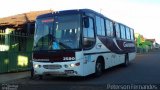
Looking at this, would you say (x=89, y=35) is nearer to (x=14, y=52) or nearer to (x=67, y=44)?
(x=67, y=44)

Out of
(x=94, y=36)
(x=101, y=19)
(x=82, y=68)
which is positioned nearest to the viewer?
(x=82, y=68)

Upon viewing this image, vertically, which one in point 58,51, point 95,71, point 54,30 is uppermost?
point 54,30

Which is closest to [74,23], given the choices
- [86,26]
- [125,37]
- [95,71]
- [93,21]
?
[86,26]

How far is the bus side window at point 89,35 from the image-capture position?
1489cm

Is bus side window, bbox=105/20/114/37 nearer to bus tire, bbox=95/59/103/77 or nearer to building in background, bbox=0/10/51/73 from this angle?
bus tire, bbox=95/59/103/77

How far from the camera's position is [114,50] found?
20062 mm

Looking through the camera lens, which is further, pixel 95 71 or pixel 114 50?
pixel 114 50

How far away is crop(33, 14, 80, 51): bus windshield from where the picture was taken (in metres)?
14.6

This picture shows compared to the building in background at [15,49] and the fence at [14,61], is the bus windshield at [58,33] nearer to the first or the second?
the building in background at [15,49]

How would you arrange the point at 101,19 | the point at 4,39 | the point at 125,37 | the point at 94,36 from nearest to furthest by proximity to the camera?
the point at 94,36
the point at 101,19
the point at 4,39
the point at 125,37

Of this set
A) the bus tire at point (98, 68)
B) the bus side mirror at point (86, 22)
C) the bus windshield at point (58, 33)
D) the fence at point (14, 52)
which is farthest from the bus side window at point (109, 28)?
the fence at point (14, 52)

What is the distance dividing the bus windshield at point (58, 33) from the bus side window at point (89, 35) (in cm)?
41

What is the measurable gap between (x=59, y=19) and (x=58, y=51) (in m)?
1.52

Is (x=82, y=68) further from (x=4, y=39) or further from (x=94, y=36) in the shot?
(x=4, y=39)
